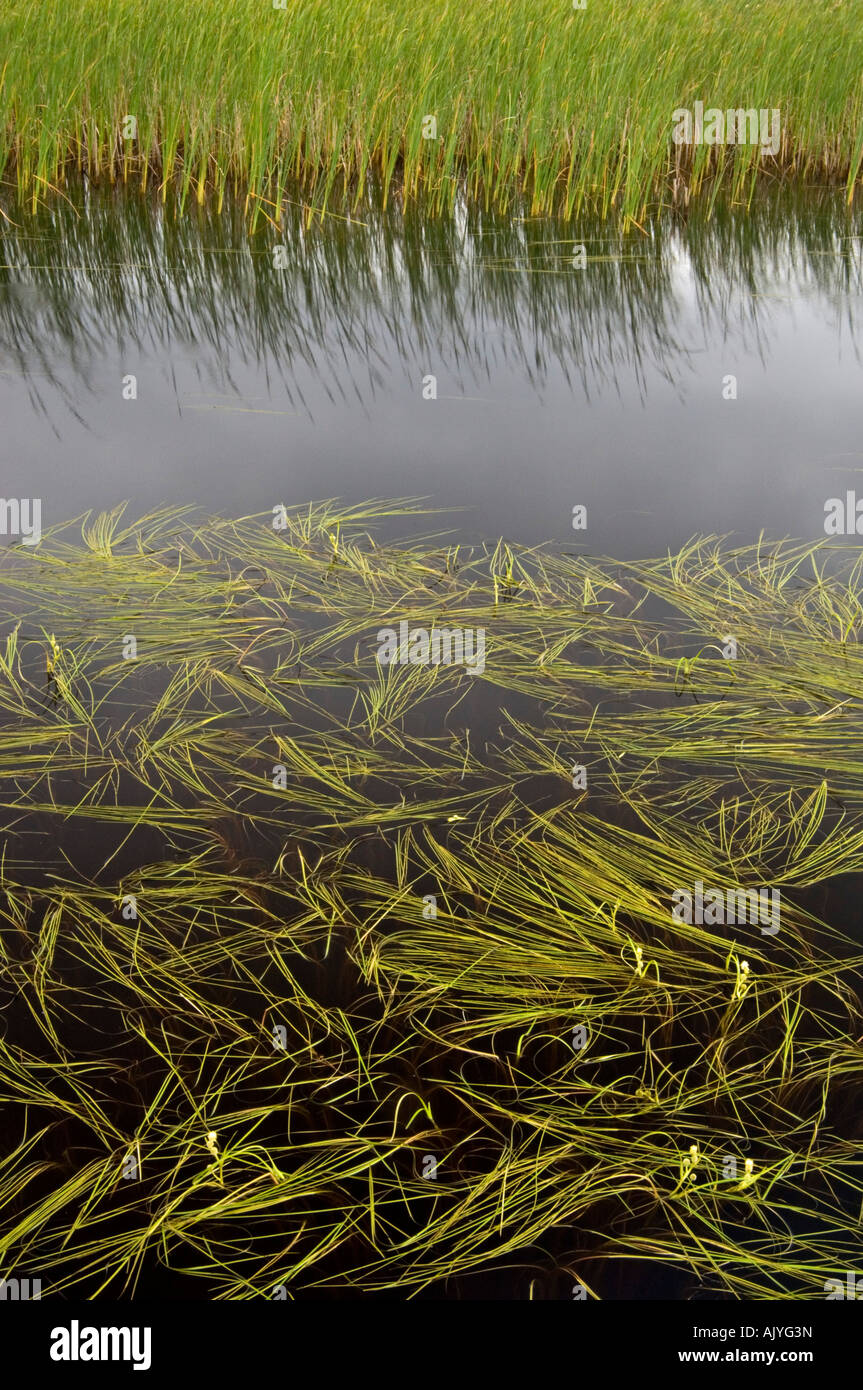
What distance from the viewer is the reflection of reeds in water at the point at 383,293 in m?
3.90

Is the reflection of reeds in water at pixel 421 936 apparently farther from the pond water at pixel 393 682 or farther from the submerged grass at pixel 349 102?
the submerged grass at pixel 349 102

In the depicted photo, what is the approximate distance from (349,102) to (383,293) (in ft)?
5.62

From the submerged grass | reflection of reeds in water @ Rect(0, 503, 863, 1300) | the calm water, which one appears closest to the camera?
reflection of reeds in water @ Rect(0, 503, 863, 1300)

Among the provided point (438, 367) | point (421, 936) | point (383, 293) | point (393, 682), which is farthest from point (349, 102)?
point (421, 936)

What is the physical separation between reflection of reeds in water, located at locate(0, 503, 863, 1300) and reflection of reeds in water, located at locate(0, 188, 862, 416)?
4.89 ft

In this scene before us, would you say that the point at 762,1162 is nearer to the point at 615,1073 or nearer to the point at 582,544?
the point at 615,1073

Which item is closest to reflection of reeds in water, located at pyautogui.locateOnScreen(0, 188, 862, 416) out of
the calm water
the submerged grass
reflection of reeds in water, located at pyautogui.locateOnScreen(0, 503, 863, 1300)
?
the calm water

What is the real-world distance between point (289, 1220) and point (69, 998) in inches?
20.2

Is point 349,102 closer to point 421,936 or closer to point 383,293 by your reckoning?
point 383,293

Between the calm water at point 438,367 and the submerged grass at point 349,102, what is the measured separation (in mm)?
321

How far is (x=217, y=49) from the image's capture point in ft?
17.1

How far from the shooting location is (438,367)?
394 cm

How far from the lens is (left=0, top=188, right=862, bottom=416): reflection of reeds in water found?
3898 millimetres

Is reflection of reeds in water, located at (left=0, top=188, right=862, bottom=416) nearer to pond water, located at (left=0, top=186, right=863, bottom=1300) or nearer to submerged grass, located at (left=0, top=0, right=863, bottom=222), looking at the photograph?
pond water, located at (left=0, top=186, right=863, bottom=1300)
